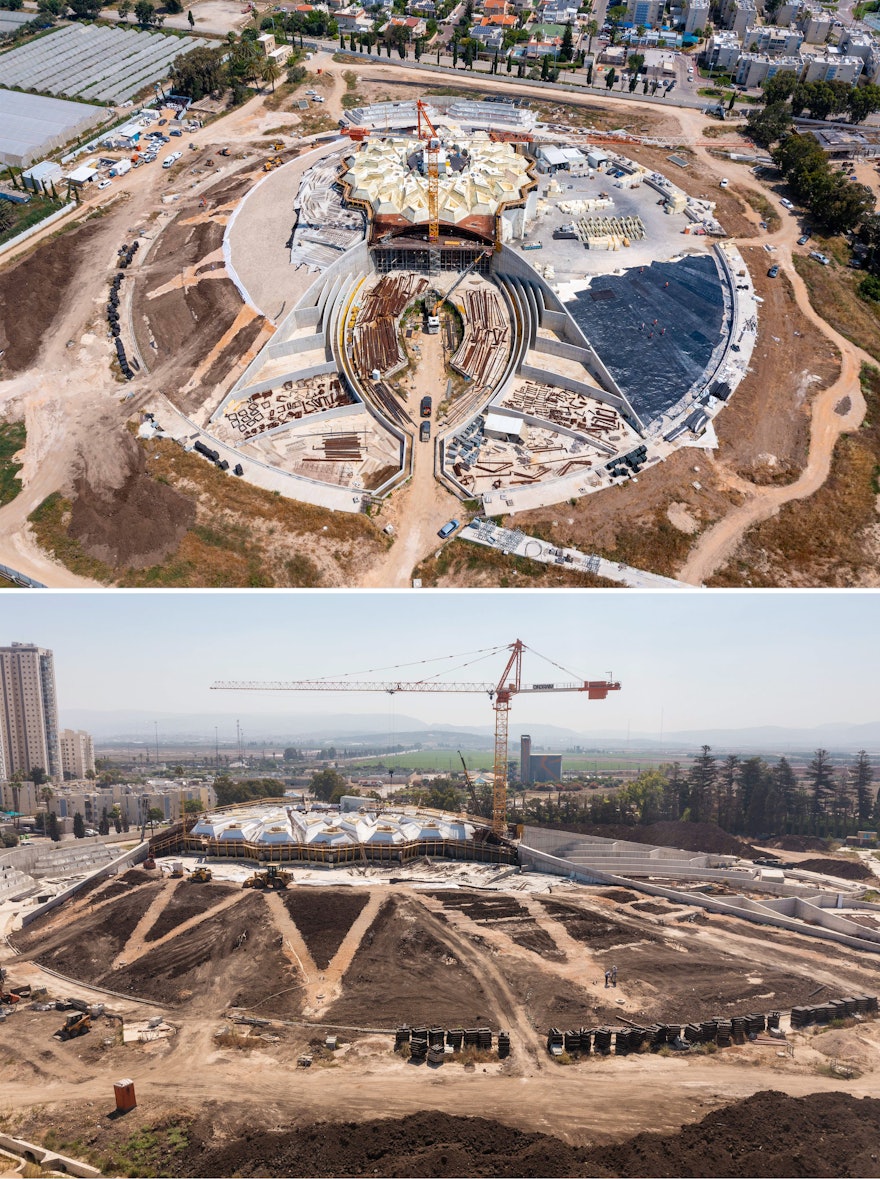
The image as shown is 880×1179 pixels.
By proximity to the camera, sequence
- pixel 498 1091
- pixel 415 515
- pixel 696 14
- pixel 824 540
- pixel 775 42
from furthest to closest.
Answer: pixel 696 14 < pixel 775 42 < pixel 415 515 < pixel 824 540 < pixel 498 1091

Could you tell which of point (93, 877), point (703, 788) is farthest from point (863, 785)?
point (93, 877)

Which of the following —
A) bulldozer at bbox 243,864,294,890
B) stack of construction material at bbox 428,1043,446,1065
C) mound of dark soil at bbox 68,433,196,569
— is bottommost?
stack of construction material at bbox 428,1043,446,1065

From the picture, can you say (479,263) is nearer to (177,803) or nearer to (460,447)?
(460,447)

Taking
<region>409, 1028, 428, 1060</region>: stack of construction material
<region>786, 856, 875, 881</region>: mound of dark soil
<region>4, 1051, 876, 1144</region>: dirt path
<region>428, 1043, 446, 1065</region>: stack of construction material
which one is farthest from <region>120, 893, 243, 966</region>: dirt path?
<region>786, 856, 875, 881</region>: mound of dark soil

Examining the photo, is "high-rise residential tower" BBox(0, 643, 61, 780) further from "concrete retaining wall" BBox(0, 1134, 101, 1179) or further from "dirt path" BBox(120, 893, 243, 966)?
"concrete retaining wall" BBox(0, 1134, 101, 1179)

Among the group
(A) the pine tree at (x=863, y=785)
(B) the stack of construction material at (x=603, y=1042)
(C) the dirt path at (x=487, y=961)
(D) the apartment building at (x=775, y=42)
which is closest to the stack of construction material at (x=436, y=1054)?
(C) the dirt path at (x=487, y=961)

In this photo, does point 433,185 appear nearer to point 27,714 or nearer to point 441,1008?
point 27,714
